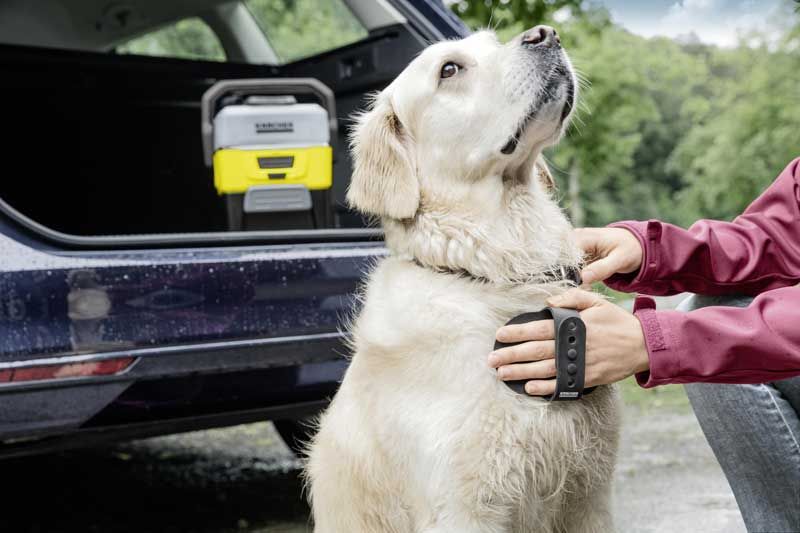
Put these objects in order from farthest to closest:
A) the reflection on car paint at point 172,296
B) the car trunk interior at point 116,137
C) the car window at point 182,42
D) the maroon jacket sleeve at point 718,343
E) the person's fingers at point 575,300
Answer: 1. the car window at point 182,42
2. the car trunk interior at point 116,137
3. the reflection on car paint at point 172,296
4. the person's fingers at point 575,300
5. the maroon jacket sleeve at point 718,343

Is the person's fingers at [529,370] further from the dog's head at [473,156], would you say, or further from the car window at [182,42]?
the car window at [182,42]

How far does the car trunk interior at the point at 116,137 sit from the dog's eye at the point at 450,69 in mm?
2002

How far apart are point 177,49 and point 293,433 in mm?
2771

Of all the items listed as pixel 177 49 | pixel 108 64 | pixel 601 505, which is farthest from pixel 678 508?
pixel 177 49

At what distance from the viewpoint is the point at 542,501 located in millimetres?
1956

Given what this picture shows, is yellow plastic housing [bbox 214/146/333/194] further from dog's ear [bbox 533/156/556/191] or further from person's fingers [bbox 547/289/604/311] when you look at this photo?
person's fingers [bbox 547/289/604/311]

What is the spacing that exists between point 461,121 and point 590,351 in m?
0.71

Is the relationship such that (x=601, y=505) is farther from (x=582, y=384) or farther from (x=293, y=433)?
(x=293, y=433)

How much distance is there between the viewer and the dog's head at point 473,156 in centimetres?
211

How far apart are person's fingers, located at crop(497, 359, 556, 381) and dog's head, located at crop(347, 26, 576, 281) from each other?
284 mm

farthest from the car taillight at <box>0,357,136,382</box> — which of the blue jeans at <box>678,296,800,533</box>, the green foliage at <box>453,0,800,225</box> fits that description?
the green foliage at <box>453,0,800,225</box>

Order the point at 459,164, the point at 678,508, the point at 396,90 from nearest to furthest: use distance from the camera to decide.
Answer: the point at 459,164 → the point at 396,90 → the point at 678,508

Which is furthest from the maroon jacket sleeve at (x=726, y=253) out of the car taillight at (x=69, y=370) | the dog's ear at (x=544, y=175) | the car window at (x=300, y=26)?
the car window at (x=300, y=26)

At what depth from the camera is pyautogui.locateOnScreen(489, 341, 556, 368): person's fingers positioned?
1895 mm
